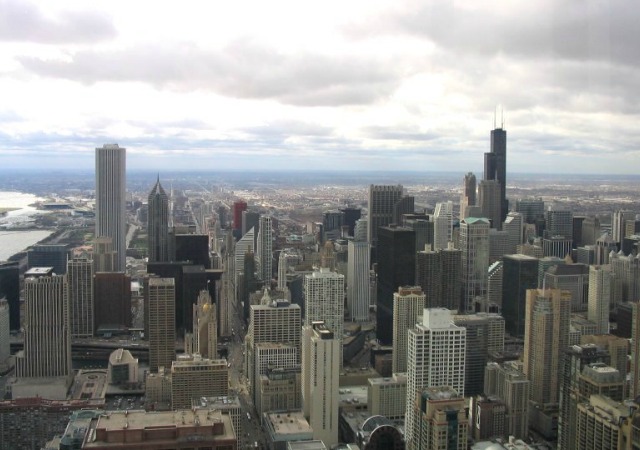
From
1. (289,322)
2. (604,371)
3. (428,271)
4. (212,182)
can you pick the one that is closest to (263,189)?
(212,182)

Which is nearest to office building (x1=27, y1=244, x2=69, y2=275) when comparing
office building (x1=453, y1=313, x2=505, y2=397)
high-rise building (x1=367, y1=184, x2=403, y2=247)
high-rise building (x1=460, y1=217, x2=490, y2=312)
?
high-rise building (x1=367, y1=184, x2=403, y2=247)

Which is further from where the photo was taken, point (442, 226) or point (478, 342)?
point (442, 226)

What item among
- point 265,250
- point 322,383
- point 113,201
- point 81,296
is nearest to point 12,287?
point 81,296

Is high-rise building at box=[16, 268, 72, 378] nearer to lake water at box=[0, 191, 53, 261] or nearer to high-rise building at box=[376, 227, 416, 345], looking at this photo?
lake water at box=[0, 191, 53, 261]

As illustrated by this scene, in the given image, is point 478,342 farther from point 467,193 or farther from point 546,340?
point 467,193

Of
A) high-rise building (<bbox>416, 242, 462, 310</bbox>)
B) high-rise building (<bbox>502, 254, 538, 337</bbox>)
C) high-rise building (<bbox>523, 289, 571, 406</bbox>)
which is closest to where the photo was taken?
high-rise building (<bbox>523, 289, 571, 406</bbox>)

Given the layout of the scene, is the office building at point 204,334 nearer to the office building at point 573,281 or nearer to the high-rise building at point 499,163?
the high-rise building at point 499,163
